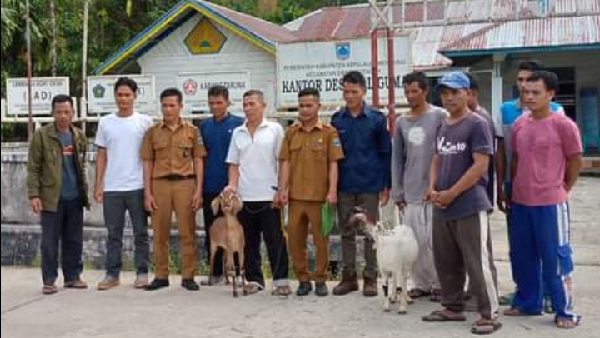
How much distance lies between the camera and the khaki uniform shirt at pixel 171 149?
7.12 meters

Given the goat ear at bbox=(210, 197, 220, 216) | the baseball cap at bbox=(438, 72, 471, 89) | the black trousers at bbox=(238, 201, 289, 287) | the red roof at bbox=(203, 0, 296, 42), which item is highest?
the red roof at bbox=(203, 0, 296, 42)

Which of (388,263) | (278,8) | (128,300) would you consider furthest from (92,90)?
(278,8)

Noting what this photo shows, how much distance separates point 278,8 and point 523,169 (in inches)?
1209

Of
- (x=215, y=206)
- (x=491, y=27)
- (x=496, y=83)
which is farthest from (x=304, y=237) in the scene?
(x=491, y=27)

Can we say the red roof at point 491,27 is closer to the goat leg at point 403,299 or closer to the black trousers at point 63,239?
the black trousers at point 63,239

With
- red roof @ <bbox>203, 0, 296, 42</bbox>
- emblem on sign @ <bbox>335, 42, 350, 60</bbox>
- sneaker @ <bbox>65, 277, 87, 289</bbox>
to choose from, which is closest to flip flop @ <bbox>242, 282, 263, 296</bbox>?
sneaker @ <bbox>65, 277, 87, 289</bbox>

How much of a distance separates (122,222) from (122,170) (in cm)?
53

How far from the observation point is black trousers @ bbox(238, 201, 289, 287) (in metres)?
7.00

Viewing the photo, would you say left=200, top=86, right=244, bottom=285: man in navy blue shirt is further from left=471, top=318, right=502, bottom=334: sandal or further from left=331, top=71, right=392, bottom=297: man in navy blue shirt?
left=471, top=318, right=502, bottom=334: sandal

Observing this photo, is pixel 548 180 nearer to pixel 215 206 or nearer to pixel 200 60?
pixel 215 206

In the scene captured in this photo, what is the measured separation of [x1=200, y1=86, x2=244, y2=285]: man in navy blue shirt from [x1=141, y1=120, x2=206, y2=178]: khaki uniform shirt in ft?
0.33

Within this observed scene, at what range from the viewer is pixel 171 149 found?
23.4 feet

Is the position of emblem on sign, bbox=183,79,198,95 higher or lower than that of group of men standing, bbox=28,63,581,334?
higher

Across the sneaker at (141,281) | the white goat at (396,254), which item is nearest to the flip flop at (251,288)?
the sneaker at (141,281)
